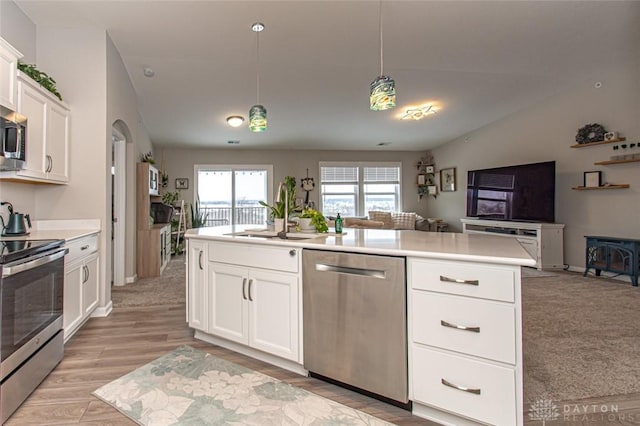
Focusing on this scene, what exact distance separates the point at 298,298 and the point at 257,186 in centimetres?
639

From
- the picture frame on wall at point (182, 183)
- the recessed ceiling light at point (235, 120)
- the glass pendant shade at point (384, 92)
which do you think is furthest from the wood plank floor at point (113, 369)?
the picture frame on wall at point (182, 183)

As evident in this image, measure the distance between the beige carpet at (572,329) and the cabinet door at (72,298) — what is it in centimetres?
88

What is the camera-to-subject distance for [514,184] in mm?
5609

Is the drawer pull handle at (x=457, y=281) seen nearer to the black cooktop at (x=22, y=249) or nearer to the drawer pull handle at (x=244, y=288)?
the drawer pull handle at (x=244, y=288)

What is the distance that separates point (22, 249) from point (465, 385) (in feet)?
8.09

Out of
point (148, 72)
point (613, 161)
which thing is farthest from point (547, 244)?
point (148, 72)

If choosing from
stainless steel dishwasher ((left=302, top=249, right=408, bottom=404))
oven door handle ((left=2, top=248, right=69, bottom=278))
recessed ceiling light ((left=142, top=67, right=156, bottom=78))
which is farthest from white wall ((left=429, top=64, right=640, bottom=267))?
oven door handle ((left=2, top=248, right=69, bottom=278))

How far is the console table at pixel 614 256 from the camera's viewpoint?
13.2 feet

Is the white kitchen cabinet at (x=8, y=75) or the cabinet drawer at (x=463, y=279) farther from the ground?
the white kitchen cabinet at (x=8, y=75)

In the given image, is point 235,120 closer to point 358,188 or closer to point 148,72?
point 148,72

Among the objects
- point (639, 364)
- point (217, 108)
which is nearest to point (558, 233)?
point (639, 364)

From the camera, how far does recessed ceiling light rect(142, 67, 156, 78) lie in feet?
13.5

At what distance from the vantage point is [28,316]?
1.78m

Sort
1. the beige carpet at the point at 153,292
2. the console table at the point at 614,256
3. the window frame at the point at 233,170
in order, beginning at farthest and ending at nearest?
the window frame at the point at 233,170 < the console table at the point at 614,256 < the beige carpet at the point at 153,292
